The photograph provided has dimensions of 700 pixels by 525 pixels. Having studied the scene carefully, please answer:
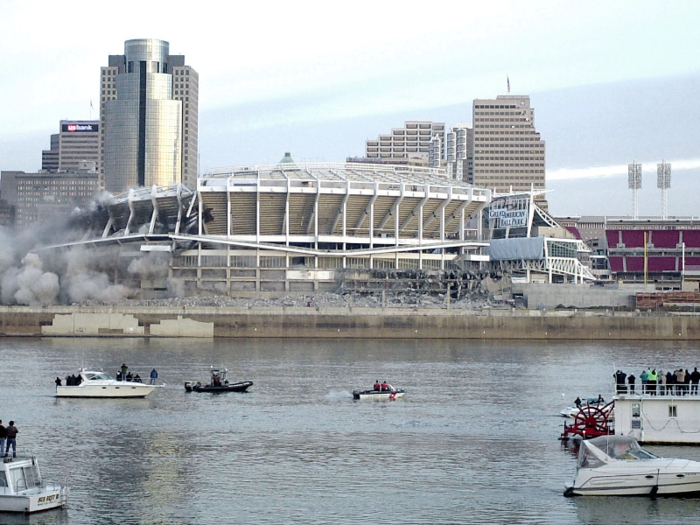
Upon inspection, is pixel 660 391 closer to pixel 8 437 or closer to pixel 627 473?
pixel 627 473

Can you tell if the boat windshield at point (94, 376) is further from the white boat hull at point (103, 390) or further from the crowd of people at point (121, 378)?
the white boat hull at point (103, 390)

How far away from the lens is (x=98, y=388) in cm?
6016

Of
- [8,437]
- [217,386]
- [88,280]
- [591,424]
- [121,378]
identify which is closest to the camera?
[8,437]

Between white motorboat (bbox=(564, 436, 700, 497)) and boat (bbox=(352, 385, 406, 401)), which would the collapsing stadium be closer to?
boat (bbox=(352, 385, 406, 401))

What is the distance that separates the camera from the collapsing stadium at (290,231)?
131 metres

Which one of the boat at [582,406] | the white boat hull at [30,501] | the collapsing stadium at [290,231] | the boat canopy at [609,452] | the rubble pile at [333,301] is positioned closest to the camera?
the white boat hull at [30,501]

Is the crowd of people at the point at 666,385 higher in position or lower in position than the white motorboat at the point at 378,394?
higher

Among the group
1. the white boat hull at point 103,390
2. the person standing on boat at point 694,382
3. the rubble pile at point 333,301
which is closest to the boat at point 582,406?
the person standing on boat at point 694,382

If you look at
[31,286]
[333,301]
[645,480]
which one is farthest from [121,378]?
[31,286]

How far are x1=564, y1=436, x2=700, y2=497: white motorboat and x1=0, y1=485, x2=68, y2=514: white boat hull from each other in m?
15.3

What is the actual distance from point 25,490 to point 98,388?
1058 inches

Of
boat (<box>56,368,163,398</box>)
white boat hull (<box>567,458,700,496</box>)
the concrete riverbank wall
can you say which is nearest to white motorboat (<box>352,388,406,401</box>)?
boat (<box>56,368,163,398</box>)

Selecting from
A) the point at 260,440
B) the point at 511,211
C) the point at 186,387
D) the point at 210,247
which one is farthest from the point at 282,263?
the point at 260,440

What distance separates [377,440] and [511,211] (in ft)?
367
